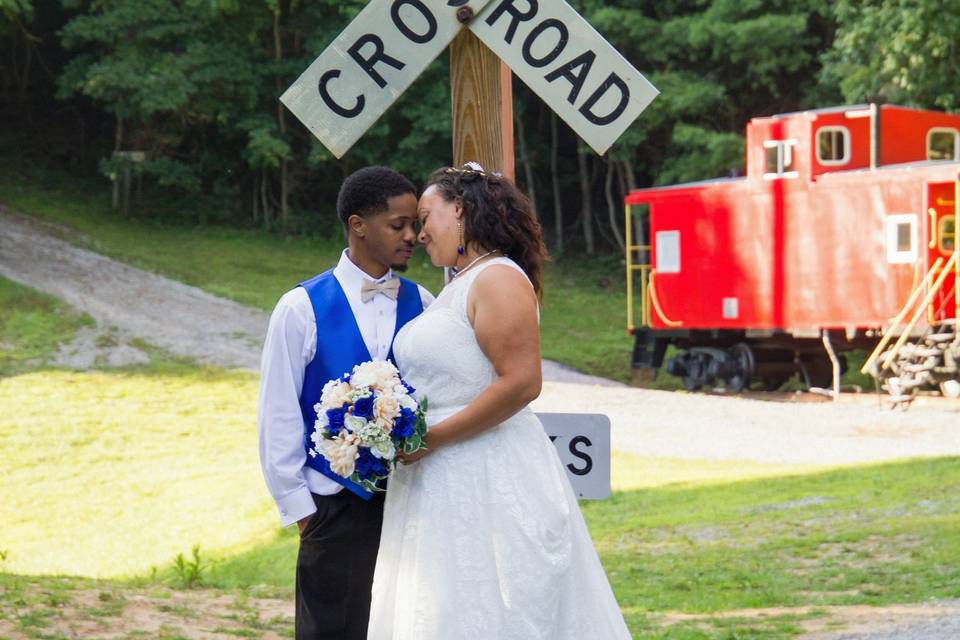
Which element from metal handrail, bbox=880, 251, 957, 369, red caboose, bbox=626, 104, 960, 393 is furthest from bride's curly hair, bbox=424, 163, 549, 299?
metal handrail, bbox=880, 251, 957, 369

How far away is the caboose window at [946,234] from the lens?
68.1 ft

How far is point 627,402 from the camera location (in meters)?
19.6

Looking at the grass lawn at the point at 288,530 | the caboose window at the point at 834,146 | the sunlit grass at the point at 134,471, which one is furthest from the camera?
the caboose window at the point at 834,146

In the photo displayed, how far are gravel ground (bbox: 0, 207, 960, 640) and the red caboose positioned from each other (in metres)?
1.26

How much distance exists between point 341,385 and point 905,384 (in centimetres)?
1697

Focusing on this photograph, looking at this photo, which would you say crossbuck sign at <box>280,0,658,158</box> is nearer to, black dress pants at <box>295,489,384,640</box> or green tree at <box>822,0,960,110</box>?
black dress pants at <box>295,489,384,640</box>

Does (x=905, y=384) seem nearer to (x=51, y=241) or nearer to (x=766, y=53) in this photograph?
(x=766, y=53)

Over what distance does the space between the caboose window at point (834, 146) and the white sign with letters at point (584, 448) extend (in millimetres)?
18630

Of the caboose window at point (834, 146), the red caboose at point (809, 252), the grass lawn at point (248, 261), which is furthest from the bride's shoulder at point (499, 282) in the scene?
the grass lawn at point (248, 261)

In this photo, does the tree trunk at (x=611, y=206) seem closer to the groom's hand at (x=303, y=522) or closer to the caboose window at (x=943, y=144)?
the caboose window at (x=943, y=144)

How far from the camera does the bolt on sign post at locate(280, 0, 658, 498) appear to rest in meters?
4.41

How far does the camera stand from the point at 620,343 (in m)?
27.3

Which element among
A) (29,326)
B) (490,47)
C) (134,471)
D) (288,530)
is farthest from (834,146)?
(490,47)

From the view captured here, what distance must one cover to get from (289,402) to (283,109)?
34.1m
